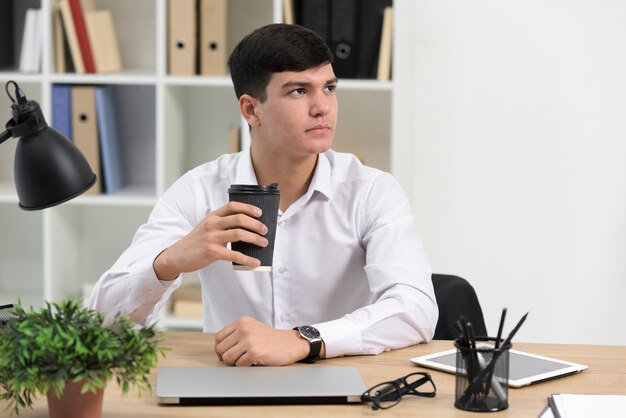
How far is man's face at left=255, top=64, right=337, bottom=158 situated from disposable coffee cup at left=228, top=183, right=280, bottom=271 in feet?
1.52

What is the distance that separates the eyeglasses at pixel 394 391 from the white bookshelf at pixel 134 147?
1.97m

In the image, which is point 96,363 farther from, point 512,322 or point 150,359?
point 512,322

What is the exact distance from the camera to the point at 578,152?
359cm

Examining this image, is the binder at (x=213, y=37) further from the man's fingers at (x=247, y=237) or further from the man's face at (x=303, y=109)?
the man's fingers at (x=247, y=237)

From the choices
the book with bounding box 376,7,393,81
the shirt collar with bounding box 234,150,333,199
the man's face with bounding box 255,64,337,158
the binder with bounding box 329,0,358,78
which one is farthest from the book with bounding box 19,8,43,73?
the man's face with bounding box 255,64,337,158

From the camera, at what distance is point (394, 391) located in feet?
4.92

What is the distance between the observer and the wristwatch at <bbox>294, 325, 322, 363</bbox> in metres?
1.71

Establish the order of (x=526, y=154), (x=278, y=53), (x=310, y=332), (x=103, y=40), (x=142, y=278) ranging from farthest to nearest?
(x=526, y=154)
(x=103, y=40)
(x=278, y=53)
(x=142, y=278)
(x=310, y=332)

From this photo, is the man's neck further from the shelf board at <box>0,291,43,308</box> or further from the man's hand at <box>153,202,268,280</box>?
the shelf board at <box>0,291,43,308</box>

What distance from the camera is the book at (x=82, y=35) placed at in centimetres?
333

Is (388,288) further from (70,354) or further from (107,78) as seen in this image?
(107,78)

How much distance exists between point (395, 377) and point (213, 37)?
2.01 meters

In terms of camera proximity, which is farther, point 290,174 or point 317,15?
point 317,15

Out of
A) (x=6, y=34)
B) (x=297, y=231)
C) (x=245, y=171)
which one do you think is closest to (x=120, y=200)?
(x=6, y=34)
